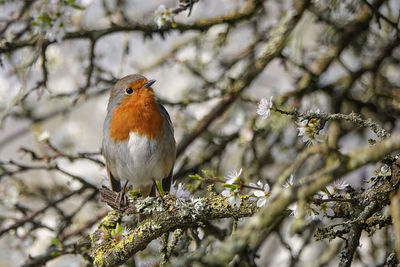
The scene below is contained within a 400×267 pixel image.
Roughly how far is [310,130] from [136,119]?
Answer: 1459 millimetres

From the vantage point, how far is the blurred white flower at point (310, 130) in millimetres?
2123

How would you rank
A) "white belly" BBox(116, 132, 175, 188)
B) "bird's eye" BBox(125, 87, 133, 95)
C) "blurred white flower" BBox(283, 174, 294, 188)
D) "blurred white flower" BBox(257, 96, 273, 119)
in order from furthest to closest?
"bird's eye" BBox(125, 87, 133, 95)
"white belly" BBox(116, 132, 175, 188)
"blurred white flower" BBox(257, 96, 273, 119)
"blurred white flower" BBox(283, 174, 294, 188)

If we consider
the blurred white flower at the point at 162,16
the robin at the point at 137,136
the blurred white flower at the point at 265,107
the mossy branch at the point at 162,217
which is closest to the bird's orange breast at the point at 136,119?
the robin at the point at 137,136

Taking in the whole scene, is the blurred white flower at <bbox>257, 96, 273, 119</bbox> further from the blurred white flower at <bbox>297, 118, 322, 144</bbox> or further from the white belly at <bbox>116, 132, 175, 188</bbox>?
the white belly at <bbox>116, 132, 175, 188</bbox>

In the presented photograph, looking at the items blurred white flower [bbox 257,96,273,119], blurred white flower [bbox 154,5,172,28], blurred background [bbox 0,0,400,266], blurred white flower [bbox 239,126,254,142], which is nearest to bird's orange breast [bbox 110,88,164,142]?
blurred background [bbox 0,0,400,266]

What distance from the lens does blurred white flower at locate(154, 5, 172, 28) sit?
133 inches

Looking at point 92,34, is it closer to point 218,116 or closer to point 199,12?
point 218,116

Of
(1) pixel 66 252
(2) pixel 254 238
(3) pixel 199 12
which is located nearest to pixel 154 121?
(1) pixel 66 252

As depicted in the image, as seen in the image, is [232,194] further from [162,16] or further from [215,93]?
[215,93]

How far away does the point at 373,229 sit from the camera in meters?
2.17

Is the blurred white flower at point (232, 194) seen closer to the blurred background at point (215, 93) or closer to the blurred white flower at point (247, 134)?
the blurred background at point (215, 93)

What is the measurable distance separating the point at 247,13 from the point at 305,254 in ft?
8.41

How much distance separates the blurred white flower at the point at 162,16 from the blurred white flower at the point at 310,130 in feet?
4.95

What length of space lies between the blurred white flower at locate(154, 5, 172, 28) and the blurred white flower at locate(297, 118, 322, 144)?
1.51 meters
